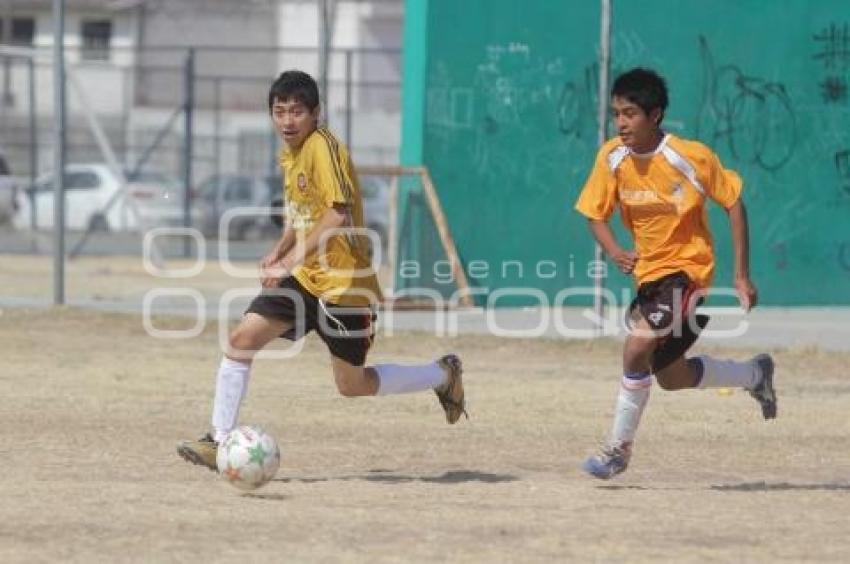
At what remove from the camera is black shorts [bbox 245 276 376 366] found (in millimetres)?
9031

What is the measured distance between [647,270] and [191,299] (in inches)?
425

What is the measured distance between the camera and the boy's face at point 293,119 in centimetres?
898

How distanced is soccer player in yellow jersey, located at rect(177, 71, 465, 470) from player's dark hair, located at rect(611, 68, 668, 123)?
129cm

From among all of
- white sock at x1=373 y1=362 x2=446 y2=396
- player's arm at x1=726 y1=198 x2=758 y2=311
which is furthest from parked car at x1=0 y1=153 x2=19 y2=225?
player's arm at x1=726 y1=198 x2=758 y2=311

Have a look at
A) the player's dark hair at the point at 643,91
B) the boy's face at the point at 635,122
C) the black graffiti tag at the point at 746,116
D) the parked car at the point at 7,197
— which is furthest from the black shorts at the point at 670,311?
the parked car at the point at 7,197

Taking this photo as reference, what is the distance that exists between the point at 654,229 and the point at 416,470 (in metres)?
1.63

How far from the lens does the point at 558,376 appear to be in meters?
14.1

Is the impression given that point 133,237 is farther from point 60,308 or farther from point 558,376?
point 558,376

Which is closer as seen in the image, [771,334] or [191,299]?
[771,334]

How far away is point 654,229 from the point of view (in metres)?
9.20

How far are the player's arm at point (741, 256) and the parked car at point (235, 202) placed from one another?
2228 cm

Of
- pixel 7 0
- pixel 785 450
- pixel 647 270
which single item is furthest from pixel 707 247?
pixel 7 0

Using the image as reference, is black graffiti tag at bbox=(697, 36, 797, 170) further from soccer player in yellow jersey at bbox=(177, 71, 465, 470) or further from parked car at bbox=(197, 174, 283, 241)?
parked car at bbox=(197, 174, 283, 241)

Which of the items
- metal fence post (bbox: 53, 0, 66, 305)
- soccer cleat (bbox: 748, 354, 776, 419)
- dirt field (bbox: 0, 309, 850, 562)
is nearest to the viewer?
dirt field (bbox: 0, 309, 850, 562)
